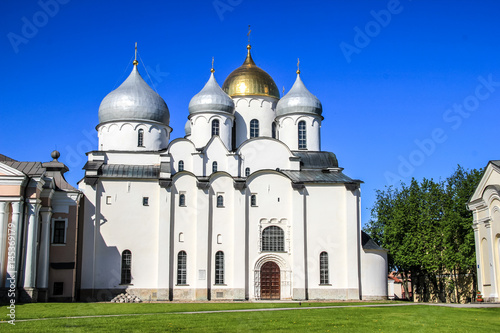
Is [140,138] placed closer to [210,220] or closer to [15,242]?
[210,220]

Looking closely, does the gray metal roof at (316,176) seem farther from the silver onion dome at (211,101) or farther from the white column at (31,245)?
the white column at (31,245)

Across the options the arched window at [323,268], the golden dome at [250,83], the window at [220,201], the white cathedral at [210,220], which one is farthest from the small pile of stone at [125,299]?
the golden dome at [250,83]

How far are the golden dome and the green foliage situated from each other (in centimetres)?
1268

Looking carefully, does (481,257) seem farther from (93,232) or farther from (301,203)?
(93,232)

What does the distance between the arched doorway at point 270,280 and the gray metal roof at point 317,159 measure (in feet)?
24.6

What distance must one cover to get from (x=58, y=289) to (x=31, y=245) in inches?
202

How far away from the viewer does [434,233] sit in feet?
145

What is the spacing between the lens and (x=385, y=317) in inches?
846

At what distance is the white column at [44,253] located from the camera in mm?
32500

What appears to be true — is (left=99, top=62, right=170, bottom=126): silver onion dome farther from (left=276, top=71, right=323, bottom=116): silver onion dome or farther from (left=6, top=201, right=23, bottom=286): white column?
(left=6, top=201, right=23, bottom=286): white column

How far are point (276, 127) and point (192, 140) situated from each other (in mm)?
6652

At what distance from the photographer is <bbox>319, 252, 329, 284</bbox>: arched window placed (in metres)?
39.1

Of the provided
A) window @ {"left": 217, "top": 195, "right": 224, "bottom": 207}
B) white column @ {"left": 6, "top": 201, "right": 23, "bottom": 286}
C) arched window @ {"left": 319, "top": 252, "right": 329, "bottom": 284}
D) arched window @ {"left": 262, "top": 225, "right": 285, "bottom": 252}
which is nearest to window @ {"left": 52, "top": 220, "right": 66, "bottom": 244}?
white column @ {"left": 6, "top": 201, "right": 23, "bottom": 286}

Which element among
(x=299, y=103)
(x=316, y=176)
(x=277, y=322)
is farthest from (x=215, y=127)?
(x=277, y=322)
